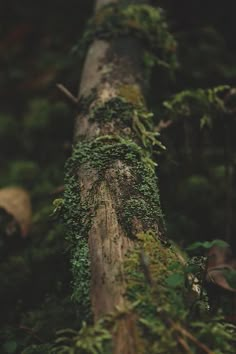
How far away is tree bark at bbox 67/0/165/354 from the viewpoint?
4.82 ft

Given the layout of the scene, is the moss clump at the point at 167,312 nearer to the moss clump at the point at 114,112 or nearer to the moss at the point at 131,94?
the moss clump at the point at 114,112

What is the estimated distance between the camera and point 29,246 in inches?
109

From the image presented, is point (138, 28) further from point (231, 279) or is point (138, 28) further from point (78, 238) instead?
point (231, 279)

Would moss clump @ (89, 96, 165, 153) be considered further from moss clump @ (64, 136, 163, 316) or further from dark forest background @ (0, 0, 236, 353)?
dark forest background @ (0, 0, 236, 353)

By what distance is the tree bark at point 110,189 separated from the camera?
147 centimetres

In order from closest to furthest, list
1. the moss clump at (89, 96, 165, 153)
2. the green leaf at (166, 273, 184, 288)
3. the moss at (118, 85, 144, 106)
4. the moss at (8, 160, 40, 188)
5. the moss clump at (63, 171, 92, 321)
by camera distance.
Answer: the green leaf at (166, 273, 184, 288)
the moss clump at (63, 171, 92, 321)
the moss clump at (89, 96, 165, 153)
the moss at (118, 85, 144, 106)
the moss at (8, 160, 40, 188)

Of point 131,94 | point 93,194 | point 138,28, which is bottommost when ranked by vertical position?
point 93,194

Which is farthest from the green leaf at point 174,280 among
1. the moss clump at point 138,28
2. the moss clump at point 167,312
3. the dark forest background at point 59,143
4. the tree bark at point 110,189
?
the moss clump at point 138,28

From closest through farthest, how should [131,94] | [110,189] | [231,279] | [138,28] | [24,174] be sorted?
[231,279]
[110,189]
[131,94]
[138,28]
[24,174]

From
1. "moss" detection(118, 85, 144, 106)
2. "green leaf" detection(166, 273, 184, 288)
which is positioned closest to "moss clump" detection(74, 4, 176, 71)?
"moss" detection(118, 85, 144, 106)

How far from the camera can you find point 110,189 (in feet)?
6.15

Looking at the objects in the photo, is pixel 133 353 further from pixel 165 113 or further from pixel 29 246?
pixel 165 113

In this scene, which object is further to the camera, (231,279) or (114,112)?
(114,112)

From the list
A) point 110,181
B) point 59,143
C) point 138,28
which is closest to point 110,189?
point 110,181
